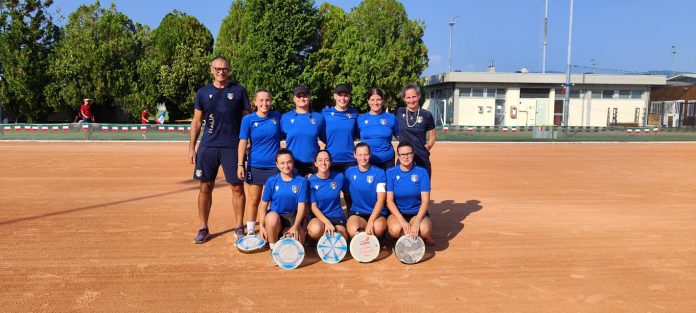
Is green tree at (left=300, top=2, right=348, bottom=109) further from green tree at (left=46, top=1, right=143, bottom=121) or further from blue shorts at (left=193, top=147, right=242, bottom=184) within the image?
blue shorts at (left=193, top=147, right=242, bottom=184)

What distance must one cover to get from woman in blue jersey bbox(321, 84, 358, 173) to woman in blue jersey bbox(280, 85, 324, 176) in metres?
0.11

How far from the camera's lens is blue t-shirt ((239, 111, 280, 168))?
527cm

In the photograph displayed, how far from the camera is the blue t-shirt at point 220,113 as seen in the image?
211 inches

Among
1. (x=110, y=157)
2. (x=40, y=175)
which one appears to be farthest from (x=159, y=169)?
(x=110, y=157)

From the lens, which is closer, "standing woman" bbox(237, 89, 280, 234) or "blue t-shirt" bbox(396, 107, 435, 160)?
"standing woman" bbox(237, 89, 280, 234)

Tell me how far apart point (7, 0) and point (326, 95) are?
17944mm

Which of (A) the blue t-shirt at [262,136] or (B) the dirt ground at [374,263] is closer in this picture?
(B) the dirt ground at [374,263]

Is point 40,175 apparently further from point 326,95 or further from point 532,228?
point 326,95

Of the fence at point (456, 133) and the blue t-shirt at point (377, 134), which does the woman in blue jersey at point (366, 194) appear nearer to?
the blue t-shirt at point (377, 134)

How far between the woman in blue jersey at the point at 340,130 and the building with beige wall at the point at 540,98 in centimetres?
3221

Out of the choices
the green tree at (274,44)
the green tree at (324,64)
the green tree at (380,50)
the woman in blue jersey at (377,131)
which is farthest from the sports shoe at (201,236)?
Answer: the green tree at (380,50)

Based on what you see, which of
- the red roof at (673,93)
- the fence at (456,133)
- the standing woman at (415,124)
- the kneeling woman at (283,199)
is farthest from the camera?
the red roof at (673,93)

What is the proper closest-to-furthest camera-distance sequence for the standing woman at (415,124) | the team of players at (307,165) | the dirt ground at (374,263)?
the dirt ground at (374,263) < the team of players at (307,165) < the standing woman at (415,124)

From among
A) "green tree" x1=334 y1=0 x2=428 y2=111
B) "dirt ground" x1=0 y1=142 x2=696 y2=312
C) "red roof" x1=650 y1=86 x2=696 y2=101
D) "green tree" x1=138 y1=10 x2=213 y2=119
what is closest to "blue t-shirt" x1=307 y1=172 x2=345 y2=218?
"dirt ground" x1=0 y1=142 x2=696 y2=312
